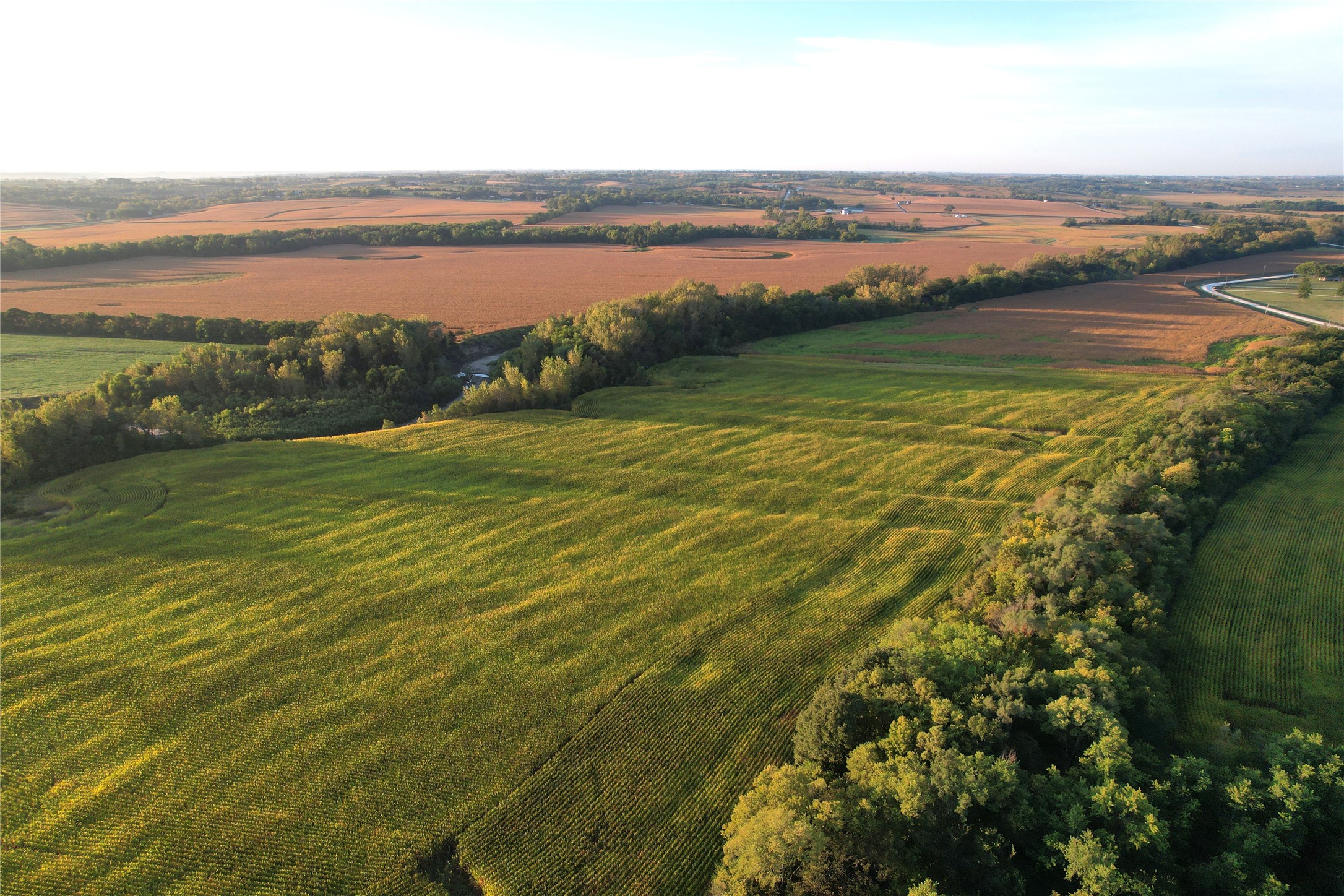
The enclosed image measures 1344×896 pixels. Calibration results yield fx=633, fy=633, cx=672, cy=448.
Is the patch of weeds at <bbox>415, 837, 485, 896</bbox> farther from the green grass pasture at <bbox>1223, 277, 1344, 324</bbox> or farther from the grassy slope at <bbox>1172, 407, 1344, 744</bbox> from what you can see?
the green grass pasture at <bbox>1223, 277, 1344, 324</bbox>

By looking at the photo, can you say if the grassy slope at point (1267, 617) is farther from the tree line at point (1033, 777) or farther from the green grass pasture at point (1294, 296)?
the green grass pasture at point (1294, 296)

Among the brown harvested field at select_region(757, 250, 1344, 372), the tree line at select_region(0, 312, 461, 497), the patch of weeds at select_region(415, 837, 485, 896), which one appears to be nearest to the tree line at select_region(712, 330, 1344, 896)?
the patch of weeds at select_region(415, 837, 485, 896)

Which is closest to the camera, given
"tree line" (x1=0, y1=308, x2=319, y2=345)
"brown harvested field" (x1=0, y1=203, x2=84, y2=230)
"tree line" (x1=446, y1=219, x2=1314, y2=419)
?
"tree line" (x1=446, y1=219, x2=1314, y2=419)

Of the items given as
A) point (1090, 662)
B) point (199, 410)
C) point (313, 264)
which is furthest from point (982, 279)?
point (313, 264)

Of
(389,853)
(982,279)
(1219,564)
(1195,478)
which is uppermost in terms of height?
(982,279)

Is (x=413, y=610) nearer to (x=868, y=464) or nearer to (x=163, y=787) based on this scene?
(x=163, y=787)

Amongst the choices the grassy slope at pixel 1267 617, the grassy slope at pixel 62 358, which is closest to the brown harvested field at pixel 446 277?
the grassy slope at pixel 62 358

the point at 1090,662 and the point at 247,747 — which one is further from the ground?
the point at 1090,662
